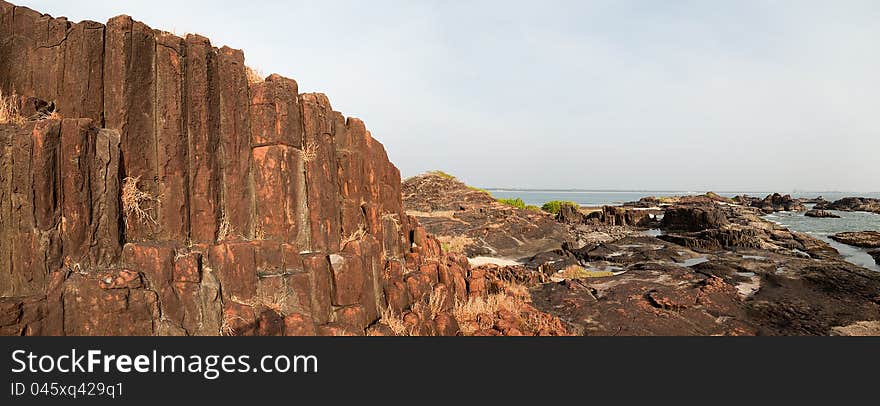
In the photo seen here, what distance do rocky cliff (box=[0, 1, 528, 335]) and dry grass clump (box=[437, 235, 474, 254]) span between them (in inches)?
676

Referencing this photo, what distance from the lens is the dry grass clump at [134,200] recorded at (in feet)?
22.9

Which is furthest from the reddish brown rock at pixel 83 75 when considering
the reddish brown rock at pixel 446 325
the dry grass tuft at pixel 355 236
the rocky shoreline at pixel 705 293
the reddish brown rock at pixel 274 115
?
the rocky shoreline at pixel 705 293

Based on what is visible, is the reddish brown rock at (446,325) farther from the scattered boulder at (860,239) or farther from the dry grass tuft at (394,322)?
the scattered boulder at (860,239)

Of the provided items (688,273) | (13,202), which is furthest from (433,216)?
(13,202)

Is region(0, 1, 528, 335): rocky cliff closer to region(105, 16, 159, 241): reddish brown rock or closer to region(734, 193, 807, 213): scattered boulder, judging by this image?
region(105, 16, 159, 241): reddish brown rock

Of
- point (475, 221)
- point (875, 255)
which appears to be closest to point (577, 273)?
point (475, 221)

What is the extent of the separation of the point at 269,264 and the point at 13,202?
3.38 meters

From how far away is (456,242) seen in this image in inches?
1128

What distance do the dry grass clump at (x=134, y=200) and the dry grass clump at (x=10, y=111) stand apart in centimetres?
149

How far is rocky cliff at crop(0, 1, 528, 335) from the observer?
6031 millimetres

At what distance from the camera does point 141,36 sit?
7.42 metres

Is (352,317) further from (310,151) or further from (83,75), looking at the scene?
(83,75)

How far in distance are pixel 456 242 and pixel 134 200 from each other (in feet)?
73.8

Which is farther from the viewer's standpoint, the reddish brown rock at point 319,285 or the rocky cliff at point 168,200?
the reddish brown rock at point 319,285
